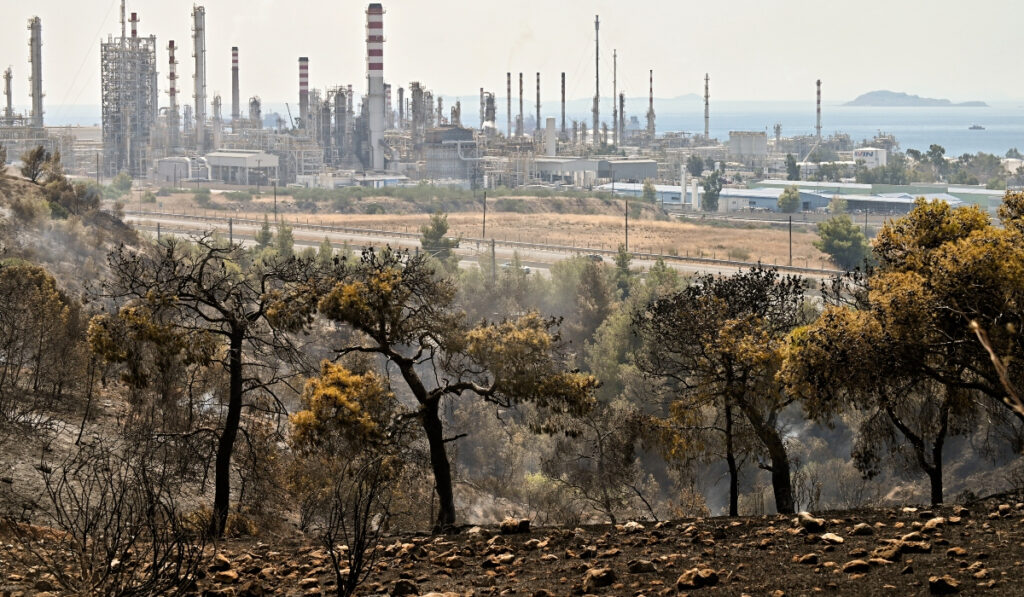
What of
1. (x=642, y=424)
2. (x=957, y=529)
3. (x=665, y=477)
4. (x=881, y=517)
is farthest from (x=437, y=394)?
(x=665, y=477)

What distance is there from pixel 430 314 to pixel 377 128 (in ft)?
257

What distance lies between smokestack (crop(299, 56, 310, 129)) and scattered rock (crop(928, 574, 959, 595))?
89.2 meters

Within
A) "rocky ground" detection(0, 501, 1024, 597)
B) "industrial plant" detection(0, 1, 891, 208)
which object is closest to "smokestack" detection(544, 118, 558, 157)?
"industrial plant" detection(0, 1, 891, 208)

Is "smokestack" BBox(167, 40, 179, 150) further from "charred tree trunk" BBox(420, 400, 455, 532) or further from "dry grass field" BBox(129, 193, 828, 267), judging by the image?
"charred tree trunk" BBox(420, 400, 455, 532)

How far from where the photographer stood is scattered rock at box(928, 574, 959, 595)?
5.49 metres

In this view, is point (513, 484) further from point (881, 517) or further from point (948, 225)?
point (881, 517)

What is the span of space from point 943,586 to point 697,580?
1183 mm

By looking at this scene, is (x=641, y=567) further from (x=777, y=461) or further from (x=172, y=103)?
(x=172, y=103)

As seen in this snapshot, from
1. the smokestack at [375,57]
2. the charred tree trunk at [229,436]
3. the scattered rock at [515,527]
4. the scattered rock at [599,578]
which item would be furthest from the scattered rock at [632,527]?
the smokestack at [375,57]

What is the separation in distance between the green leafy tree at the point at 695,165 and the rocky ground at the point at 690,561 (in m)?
91.6

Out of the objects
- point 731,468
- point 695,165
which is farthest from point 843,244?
point 695,165

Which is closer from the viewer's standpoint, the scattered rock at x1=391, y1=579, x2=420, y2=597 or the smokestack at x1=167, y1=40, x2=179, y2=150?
the scattered rock at x1=391, y1=579, x2=420, y2=597

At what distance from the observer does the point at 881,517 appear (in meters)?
7.53

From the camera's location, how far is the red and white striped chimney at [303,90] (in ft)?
299
